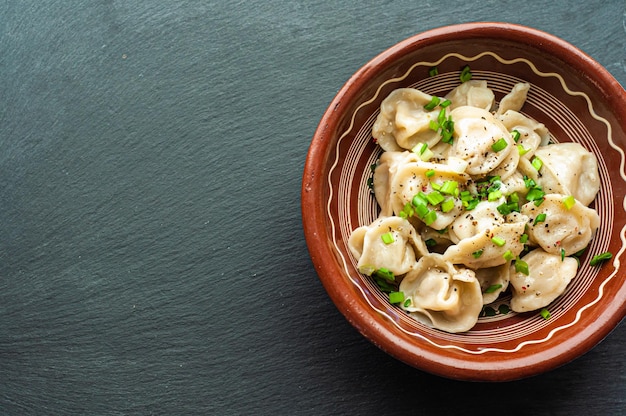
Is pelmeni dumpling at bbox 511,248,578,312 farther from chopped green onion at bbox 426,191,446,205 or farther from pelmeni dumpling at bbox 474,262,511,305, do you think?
chopped green onion at bbox 426,191,446,205

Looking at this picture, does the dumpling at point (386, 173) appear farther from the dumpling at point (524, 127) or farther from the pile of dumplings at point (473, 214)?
the dumpling at point (524, 127)

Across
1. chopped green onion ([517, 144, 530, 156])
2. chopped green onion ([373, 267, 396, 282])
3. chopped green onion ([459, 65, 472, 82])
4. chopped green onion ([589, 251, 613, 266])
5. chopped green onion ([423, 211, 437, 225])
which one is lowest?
chopped green onion ([589, 251, 613, 266])

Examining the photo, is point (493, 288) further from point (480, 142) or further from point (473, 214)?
point (480, 142)

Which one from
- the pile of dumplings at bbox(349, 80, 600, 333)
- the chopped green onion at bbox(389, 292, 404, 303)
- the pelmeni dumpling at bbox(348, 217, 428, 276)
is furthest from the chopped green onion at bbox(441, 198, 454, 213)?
the chopped green onion at bbox(389, 292, 404, 303)

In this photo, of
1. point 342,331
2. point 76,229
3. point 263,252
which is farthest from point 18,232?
point 342,331

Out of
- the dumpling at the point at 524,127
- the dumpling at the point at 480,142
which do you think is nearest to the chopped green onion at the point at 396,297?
the dumpling at the point at 480,142
